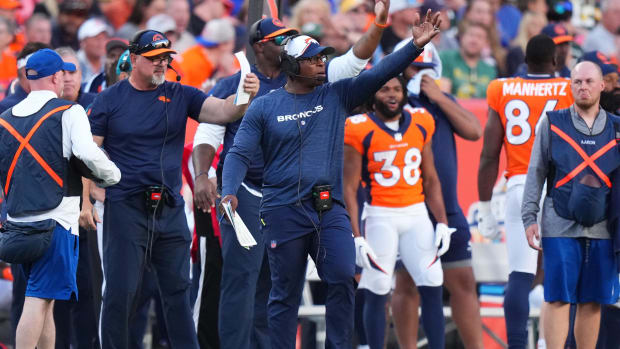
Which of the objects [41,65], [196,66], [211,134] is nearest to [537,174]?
[211,134]

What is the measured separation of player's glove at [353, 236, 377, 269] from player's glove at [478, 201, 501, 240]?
44.6 inches

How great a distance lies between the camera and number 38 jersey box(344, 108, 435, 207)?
8.38 m

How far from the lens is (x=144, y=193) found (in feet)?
24.8

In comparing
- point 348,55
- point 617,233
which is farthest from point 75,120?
point 617,233

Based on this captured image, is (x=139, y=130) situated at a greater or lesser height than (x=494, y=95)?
lesser

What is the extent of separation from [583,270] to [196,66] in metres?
5.44

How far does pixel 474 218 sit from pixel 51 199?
4.43 m

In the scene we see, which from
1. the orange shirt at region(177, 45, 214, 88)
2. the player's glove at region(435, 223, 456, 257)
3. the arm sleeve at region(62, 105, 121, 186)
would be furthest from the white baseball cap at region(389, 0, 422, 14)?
the arm sleeve at region(62, 105, 121, 186)

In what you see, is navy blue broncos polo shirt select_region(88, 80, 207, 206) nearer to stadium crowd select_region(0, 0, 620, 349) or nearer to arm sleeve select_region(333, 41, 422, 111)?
stadium crowd select_region(0, 0, 620, 349)

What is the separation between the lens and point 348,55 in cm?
718

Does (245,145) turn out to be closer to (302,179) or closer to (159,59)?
(302,179)

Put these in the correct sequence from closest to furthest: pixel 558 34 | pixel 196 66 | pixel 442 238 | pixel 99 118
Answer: pixel 99 118 < pixel 442 238 < pixel 558 34 < pixel 196 66

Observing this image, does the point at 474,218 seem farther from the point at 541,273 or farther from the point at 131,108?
the point at 131,108

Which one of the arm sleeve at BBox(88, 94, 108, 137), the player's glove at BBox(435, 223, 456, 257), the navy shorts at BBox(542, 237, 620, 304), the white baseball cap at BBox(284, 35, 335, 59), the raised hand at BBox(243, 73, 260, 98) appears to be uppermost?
the white baseball cap at BBox(284, 35, 335, 59)
